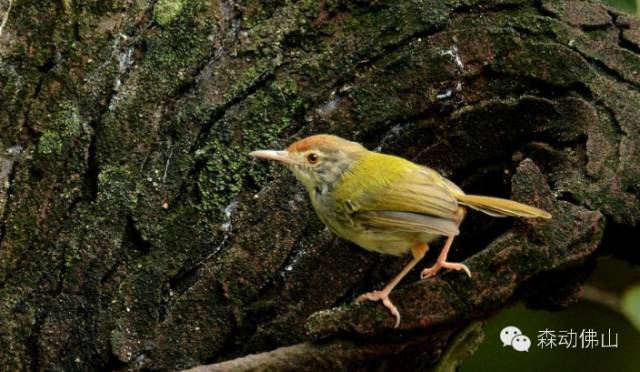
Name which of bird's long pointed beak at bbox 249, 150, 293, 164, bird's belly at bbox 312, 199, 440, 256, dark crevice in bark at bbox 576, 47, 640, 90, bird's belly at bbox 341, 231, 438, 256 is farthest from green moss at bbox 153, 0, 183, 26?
dark crevice in bark at bbox 576, 47, 640, 90

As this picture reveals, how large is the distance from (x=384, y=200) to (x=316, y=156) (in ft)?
1.00

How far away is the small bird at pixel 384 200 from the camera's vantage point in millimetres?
2750

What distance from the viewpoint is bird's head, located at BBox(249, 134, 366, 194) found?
107 inches

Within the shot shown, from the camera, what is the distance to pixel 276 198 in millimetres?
2791

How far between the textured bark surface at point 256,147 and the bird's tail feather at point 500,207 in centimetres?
4

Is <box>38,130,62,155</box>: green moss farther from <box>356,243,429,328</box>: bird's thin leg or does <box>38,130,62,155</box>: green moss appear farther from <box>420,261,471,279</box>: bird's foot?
<box>420,261,471,279</box>: bird's foot

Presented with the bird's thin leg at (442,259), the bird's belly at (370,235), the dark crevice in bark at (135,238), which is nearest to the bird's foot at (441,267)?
the bird's thin leg at (442,259)

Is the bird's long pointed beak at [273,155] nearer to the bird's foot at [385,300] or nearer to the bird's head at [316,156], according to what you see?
the bird's head at [316,156]

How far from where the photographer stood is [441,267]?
8.95ft

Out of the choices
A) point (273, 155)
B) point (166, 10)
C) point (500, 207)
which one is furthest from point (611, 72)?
point (166, 10)

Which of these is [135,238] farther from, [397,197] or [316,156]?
[397,197]

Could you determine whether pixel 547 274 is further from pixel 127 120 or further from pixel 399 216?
pixel 127 120

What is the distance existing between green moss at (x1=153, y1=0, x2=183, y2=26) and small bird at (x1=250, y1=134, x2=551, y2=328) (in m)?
0.57

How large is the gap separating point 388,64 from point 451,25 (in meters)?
0.27
